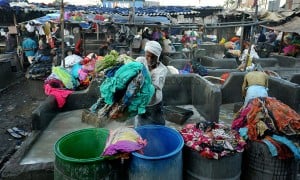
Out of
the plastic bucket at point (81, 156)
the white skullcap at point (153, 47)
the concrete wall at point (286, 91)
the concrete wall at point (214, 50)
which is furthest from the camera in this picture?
the concrete wall at point (214, 50)

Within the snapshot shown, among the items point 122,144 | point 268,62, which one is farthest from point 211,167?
point 268,62

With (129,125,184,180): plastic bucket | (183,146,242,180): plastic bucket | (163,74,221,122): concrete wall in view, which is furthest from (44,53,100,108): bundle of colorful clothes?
(183,146,242,180): plastic bucket

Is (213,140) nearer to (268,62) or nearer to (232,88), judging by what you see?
(232,88)

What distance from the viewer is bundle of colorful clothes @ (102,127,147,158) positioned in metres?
3.23

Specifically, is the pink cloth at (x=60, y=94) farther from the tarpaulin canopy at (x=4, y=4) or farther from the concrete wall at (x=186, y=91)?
the tarpaulin canopy at (x=4, y=4)

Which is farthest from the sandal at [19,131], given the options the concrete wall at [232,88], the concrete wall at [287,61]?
the concrete wall at [287,61]

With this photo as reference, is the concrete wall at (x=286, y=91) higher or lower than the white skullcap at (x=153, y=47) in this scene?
lower

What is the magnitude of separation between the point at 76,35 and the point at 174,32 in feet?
34.2

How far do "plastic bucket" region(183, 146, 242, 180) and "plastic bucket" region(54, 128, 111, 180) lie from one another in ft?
3.79

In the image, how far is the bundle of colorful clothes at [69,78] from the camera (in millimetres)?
7352

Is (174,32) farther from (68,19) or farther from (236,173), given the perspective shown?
(236,173)

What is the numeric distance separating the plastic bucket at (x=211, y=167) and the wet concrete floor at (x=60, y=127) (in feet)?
5.15

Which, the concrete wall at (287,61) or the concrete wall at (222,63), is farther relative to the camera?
the concrete wall at (287,61)

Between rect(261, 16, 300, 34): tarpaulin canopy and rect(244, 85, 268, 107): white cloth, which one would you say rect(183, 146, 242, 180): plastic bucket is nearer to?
rect(244, 85, 268, 107): white cloth
